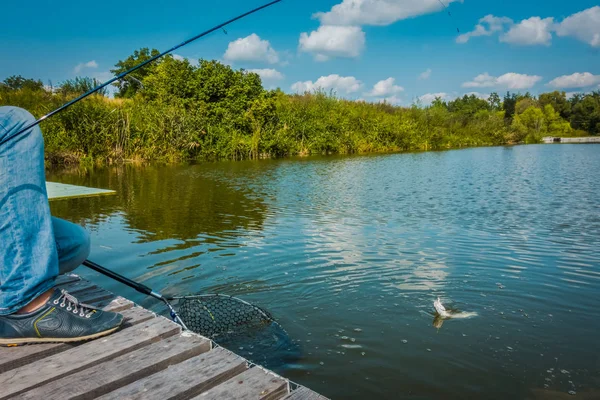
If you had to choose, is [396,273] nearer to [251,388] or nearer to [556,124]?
[251,388]

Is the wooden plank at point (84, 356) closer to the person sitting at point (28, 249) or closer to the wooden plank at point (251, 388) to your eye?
the person sitting at point (28, 249)

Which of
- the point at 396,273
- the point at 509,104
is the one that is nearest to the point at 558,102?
the point at 509,104

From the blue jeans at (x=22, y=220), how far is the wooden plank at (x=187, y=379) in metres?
0.67

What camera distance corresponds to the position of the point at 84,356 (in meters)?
2.21

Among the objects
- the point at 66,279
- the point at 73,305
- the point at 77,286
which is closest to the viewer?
the point at 73,305

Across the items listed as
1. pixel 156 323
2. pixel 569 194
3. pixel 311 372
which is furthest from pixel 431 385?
pixel 569 194

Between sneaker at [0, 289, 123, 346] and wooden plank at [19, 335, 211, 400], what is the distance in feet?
0.86

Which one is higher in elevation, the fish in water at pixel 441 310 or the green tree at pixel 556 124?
the green tree at pixel 556 124

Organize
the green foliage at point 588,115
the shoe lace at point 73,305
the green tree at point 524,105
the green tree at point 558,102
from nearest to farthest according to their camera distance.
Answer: the shoe lace at point 73,305, the green foliage at point 588,115, the green tree at point 524,105, the green tree at point 558,102

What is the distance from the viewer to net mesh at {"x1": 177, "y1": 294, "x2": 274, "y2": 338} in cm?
383

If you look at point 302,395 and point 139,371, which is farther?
point 139,371

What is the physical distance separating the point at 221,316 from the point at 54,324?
188cm

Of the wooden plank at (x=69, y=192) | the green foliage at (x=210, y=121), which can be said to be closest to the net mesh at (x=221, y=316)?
the wooden plank at (x=69, y=192)

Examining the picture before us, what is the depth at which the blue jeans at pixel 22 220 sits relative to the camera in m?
2.06
